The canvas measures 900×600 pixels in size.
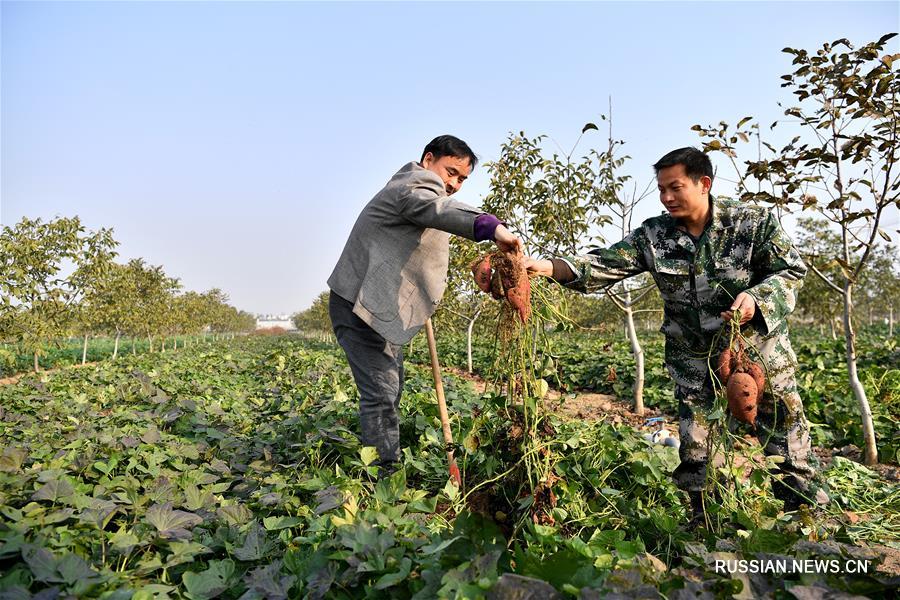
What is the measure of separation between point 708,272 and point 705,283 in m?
0.05

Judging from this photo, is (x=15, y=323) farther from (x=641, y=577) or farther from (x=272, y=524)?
(x=641, y=577)

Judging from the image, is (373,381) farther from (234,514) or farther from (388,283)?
(234,514)

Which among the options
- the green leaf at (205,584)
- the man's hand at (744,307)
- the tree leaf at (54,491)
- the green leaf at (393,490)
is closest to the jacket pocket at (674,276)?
the man's hand at (744,307)

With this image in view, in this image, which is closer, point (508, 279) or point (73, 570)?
point (73, 570)

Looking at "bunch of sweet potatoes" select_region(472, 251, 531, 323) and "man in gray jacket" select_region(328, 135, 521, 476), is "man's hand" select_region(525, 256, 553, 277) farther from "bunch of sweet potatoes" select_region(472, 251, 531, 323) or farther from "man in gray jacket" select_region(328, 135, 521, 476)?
"man in gray jacket" select_region(328, 135, 521, 476)

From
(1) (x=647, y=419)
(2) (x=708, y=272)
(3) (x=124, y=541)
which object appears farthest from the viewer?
(1) (x=647, y=419)

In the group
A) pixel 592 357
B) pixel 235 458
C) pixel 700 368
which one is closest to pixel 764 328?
pixel 700 368

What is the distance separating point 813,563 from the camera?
1.44 metres

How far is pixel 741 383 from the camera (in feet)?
6.93

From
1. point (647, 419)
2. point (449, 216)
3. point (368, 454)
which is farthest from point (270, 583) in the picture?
point (647, 419)

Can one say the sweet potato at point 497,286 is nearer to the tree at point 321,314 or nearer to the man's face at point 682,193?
the man's face at point 682,193

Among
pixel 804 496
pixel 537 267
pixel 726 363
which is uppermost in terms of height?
pixel 537 267

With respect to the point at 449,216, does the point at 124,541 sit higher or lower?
lower

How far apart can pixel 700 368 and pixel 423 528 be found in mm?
1603
